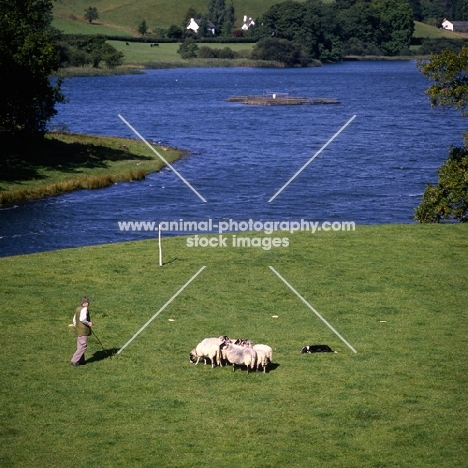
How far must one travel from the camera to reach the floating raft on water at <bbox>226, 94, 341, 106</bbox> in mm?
155375

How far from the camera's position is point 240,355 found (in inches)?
916

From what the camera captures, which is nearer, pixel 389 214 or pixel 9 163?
pixel 389 214

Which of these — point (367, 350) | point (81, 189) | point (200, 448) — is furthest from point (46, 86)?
point (200, 448)

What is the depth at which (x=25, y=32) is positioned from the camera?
73.4 metres

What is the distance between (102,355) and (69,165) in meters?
52.3

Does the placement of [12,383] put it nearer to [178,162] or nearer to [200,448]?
[200,448]

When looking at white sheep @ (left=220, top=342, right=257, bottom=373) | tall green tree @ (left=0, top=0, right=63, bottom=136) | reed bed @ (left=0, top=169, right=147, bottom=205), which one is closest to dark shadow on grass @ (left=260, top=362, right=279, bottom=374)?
white sheep @ (left=220, top=342, right=257, bottom=373)

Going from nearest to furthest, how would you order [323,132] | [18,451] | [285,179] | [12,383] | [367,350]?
[18,451], [12,383], [367,350], [285,179], [323,132]

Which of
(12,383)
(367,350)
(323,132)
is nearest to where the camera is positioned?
(12,383)

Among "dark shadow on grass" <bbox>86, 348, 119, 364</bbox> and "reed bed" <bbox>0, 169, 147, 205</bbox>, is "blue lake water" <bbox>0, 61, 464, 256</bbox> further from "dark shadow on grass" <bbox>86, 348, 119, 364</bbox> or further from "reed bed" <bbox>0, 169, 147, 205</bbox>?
"dark shadow on grass" <bbox>86, 348, 119, 364</bbox>

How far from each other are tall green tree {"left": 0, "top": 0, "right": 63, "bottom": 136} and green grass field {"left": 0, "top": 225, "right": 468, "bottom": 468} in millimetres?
37022

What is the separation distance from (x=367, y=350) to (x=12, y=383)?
973 cm
